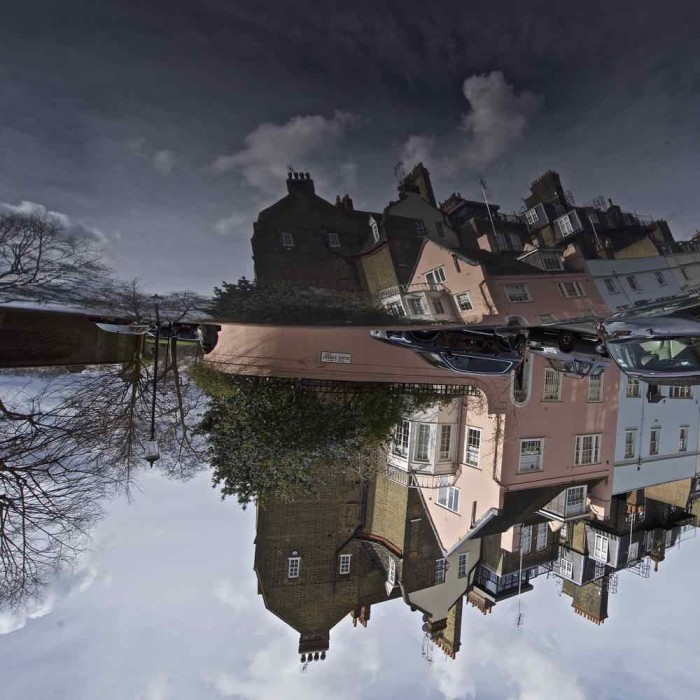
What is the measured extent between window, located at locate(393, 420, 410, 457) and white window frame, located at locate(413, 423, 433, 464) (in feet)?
0.55

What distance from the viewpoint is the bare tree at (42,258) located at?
212 cm

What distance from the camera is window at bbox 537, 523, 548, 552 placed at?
769 cm

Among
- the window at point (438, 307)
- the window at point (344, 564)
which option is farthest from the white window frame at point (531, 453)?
the window at point (438, 307)

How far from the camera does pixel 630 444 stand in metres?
7.33

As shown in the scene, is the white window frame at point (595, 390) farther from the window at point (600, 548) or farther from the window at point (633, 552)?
the window at point (633, 552)

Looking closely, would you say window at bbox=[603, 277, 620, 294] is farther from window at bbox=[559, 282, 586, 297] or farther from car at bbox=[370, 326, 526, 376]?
car at bbox=[370, 326, 526, 376]

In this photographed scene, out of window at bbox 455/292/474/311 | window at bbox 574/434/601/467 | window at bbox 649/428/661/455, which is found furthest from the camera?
window at bbox 649/428/661/455

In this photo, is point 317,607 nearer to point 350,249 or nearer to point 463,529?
point 463,529

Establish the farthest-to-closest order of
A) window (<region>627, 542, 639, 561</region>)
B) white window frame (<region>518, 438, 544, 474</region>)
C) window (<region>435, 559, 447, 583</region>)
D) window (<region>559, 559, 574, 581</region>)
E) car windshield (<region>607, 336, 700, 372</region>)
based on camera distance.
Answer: window (<region>559, 559, 574, 581</region>) → window (<region>627, 542, 639, 561</region>) → window (<region>435, 559, 447, 583</region>) → white window frame (<region>518, 438, 544, 474</region>) → car windshield (<region>607, 336, 700, 372</region>)

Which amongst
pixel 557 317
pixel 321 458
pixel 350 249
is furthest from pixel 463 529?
pixel 350 249

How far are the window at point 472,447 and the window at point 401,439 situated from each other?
1.16 meters

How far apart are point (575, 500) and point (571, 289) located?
581cm

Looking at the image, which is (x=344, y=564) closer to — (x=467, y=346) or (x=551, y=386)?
(x=467, y=346)

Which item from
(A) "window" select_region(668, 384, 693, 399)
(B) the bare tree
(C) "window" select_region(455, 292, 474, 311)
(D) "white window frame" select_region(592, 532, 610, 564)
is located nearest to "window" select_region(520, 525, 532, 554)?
(D) "white window frame" select_region(592, 532, 610, 564)
